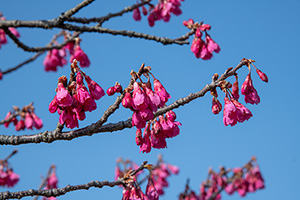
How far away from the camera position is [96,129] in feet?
9.95

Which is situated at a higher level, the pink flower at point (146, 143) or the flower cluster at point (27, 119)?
the flower cluster at point (27, 119)

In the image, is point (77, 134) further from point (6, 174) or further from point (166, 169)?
point (166, 169)

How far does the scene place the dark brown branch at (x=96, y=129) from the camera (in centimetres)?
301

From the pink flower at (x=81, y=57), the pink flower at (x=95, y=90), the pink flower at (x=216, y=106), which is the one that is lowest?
the pink flower at (x=216, y=106)

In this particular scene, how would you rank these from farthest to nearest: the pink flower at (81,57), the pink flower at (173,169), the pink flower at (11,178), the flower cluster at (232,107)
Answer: the pink flower at (173,169) < the pink flower at (11,178) < the pink flower at (81,57) < the flower cluster at (232,107)

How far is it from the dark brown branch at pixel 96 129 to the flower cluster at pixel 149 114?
132mm

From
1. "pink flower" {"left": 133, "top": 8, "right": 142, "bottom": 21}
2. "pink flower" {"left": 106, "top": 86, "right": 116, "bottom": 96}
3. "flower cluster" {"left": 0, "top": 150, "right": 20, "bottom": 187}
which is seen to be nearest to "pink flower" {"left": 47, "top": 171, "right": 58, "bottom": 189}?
"flower cluster" {"left": 0, "top": 150, "right": 20, "bottom": 187}

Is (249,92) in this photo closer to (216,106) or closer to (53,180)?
Answer: (216,106)

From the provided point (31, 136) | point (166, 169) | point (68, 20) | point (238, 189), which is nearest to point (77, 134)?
point (31, 136)

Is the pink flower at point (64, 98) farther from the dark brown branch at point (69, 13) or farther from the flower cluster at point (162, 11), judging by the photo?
the flower cluster at point (162, 11)

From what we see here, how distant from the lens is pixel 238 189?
10711 millimetres

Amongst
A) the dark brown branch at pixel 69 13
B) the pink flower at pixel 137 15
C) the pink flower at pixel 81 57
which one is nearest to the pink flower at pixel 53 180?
the pink flower at pixel 81 57

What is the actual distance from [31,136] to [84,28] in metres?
1.17

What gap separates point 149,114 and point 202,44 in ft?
10.8
